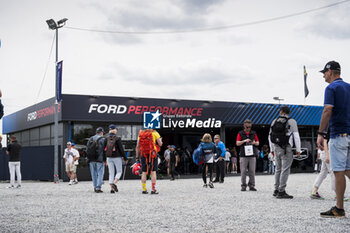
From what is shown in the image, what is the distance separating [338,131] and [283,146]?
3672 millimetres

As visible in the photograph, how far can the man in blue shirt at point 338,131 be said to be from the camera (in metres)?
6.20

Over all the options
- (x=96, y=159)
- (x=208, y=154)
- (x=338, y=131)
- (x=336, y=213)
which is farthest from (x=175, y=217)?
(x=208, y=154)

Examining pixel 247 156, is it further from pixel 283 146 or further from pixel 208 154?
pixel 283 146

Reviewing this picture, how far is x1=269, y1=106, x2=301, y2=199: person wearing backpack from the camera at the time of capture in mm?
9844

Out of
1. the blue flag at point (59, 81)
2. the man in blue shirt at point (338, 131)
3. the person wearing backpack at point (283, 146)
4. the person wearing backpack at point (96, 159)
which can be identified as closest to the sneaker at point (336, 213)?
the man in blue shirt at point (338, 131)

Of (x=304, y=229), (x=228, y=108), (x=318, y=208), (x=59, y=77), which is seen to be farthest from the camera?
(x=228, y=108)

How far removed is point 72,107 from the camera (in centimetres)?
2383

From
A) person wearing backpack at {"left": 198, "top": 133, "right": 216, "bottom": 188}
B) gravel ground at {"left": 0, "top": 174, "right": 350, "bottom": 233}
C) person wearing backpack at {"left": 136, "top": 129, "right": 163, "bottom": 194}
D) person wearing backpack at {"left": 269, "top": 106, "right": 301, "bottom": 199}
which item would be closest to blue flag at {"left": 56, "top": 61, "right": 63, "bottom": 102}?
person wearing backpack at {"left": 198, "top": 133, "right": 216, "bottom": 188}

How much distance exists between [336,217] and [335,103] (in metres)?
1.56

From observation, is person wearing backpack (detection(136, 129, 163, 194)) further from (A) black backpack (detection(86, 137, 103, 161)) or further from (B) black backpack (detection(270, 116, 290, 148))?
(B) black backpack (detection(270, 116, 290, 148))

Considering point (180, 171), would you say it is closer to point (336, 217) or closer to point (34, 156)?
point (34, 156)

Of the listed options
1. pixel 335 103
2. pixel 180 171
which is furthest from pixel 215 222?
pixel 180 171

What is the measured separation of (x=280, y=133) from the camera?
9.98 meters

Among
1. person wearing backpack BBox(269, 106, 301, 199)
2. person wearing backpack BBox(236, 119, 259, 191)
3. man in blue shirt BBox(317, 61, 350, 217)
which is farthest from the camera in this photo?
person wearing backpack BBox(236, 119, 259, 191)
